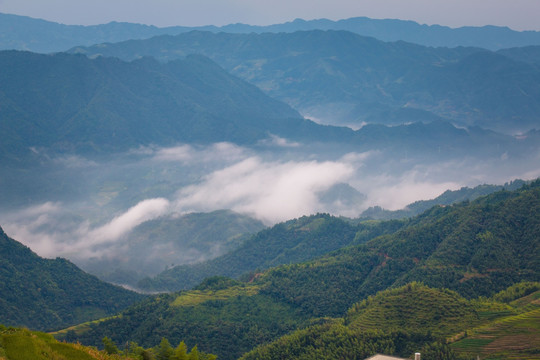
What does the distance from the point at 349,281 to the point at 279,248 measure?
67.2 metres

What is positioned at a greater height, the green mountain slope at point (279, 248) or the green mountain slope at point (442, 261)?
the green mountain slope at point (279, 248)

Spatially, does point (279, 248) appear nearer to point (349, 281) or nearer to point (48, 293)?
point (48, 293)

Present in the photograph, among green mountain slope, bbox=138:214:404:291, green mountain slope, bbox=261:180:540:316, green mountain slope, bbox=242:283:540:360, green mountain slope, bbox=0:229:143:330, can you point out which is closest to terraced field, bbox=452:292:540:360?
green mountain slope, bbox=242:283:540:360

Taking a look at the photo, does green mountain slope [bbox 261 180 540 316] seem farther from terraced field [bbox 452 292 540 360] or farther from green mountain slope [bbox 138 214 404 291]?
green mountain slope [bbox 138 214 404 291]

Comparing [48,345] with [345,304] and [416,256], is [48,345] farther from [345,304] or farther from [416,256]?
[416,256]

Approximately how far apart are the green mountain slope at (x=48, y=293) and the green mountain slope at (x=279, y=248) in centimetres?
2650

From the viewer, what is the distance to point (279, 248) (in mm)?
177625

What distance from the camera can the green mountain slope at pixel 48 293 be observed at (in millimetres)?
127875

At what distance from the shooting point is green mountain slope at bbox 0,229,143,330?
128 m

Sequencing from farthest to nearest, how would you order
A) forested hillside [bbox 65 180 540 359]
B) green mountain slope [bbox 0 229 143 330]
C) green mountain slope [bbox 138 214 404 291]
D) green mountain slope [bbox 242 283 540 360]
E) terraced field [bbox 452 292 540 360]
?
1. green mountain slope [bbox 138 214 404 291]
2. green mountain slope [bbox 0 229 143 330]
3. forested hillside [bbox 65 180 540 359]
4. green mountain slope [bbox 242 283 540 360]
5. terraced field [bbox 452 292 540 360]

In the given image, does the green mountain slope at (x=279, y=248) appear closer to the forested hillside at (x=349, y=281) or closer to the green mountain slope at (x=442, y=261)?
the green mountain slope at (x=442, y=261)

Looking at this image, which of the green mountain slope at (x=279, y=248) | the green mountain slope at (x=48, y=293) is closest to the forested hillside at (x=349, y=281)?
the green mountain slope at (x=48, y=293)

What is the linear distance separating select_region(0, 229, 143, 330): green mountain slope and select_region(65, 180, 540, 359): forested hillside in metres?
27.0

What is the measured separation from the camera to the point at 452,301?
8306 centimetres
